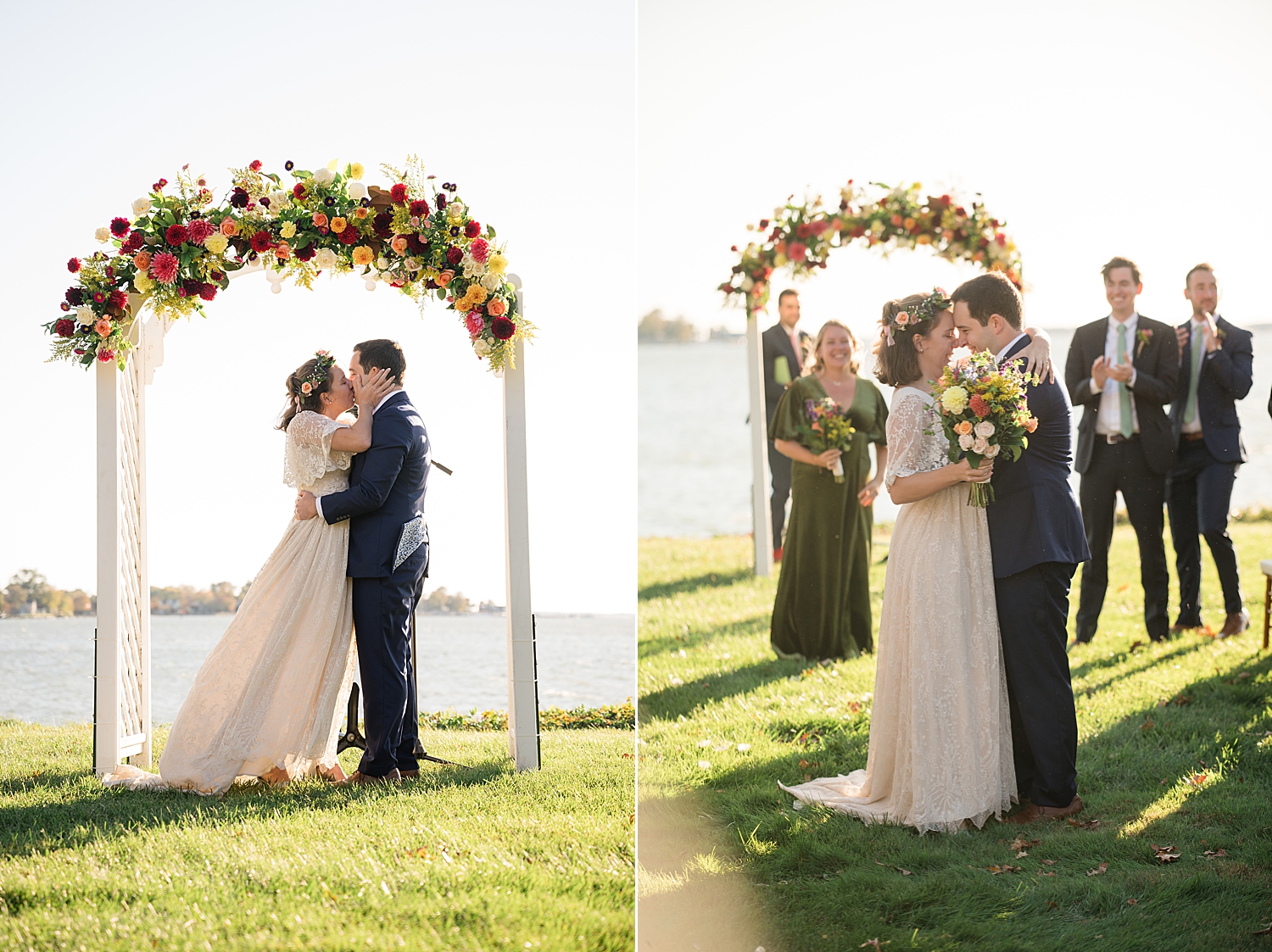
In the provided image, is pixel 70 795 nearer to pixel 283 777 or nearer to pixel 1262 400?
pixel 283 777

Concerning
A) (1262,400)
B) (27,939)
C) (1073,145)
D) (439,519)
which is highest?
(1073,145)

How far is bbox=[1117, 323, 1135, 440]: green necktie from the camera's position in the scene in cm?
720

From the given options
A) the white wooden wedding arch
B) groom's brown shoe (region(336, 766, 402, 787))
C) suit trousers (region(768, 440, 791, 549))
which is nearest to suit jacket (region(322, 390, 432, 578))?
the white wooden wedding arch

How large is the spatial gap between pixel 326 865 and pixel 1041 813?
2.90m

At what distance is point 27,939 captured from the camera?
332 centimetres

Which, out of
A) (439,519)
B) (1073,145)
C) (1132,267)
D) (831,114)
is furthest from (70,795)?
(1073,145)

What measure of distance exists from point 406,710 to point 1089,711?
12.6 feet

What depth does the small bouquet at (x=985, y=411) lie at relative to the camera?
4.12 m

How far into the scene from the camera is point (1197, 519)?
24.6ft

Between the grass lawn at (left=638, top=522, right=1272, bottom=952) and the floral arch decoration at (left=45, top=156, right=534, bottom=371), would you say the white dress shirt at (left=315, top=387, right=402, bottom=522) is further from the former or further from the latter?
the grass lawn at (left=638, top=522, right=1272, bottom=952)

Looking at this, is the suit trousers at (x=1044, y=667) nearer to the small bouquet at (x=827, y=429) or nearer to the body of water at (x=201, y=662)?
the small bouquet at (x=827, y=429)

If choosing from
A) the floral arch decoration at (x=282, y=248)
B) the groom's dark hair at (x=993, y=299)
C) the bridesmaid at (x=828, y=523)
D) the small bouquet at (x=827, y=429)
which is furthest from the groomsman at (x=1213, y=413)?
the floral arch decoration at (x=282, y=248)

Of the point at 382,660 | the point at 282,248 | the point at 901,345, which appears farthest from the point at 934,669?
the point at 282,248

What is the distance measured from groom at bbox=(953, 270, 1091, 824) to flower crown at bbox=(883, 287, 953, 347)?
0.39m
